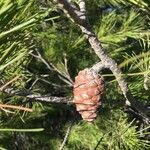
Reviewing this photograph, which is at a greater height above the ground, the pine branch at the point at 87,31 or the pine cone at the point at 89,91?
the pine branch at the point at 87,31

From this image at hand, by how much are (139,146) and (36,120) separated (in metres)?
0.71

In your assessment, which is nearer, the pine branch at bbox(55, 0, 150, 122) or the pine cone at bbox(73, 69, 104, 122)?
the pine branch at bbox(55, 0, 150, 122)

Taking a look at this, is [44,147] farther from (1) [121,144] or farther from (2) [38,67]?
(1) [121,144]

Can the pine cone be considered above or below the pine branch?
below

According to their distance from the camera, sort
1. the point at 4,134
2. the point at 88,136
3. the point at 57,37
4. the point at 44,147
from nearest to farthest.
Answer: the point at 88,136 → the point at 57,37 → the point at 4,134 → the point at 44,147

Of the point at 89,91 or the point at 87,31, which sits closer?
the point at 87,31

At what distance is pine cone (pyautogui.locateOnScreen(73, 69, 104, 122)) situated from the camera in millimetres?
736

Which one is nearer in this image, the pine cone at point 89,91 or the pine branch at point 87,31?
the pine branch at point 87,31

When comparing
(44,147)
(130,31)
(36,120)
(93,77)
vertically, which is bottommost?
(44,147)

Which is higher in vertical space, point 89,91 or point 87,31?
point 87,31

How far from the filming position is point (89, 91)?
747 millimetres

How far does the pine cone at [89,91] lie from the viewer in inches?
29.0

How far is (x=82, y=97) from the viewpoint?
0.74m

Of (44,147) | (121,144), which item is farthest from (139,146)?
(44,147)
